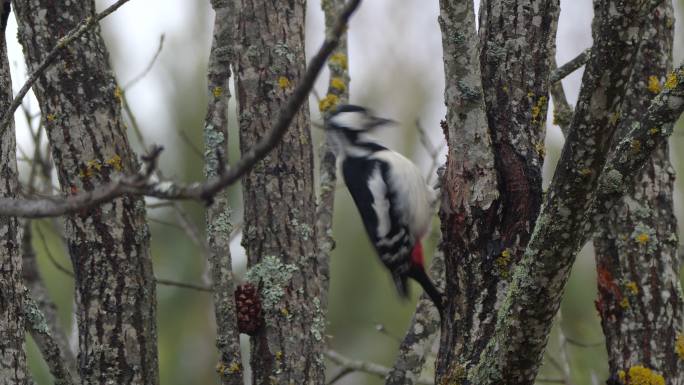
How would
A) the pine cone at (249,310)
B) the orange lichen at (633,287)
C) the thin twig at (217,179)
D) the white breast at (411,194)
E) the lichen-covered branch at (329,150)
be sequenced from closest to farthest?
the thin twig at (217,179) < the pine cone at (249,310) < the orange lichen at (633,287) < the lichen-covered branch at (329,150) < the white breast at (411,194)

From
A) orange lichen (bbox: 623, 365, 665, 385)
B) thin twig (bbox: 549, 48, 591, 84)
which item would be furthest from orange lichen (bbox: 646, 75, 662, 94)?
orange lichen (bbox: 623, 365, 665, 385)

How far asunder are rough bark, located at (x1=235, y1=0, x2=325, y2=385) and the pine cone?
23 millimetres

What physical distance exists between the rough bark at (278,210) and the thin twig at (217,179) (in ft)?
4.81

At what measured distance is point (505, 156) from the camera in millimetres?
2662

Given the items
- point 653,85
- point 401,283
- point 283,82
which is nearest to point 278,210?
point 283,82

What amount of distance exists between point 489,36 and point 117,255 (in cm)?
128

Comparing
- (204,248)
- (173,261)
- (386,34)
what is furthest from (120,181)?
(386,34)

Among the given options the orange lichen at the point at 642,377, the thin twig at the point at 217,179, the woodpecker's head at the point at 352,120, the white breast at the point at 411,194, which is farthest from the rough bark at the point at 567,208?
the woodpecker's head at the point at 352,120

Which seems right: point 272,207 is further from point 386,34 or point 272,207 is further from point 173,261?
point 386,34

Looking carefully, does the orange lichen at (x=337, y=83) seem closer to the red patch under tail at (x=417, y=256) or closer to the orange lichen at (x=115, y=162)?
the red patch under tail at (x=417, y=256)

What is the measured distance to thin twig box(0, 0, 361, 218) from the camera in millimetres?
1578

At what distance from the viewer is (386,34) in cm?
1170

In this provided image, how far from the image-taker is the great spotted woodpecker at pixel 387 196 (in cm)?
415

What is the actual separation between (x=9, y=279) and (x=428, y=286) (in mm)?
1648
